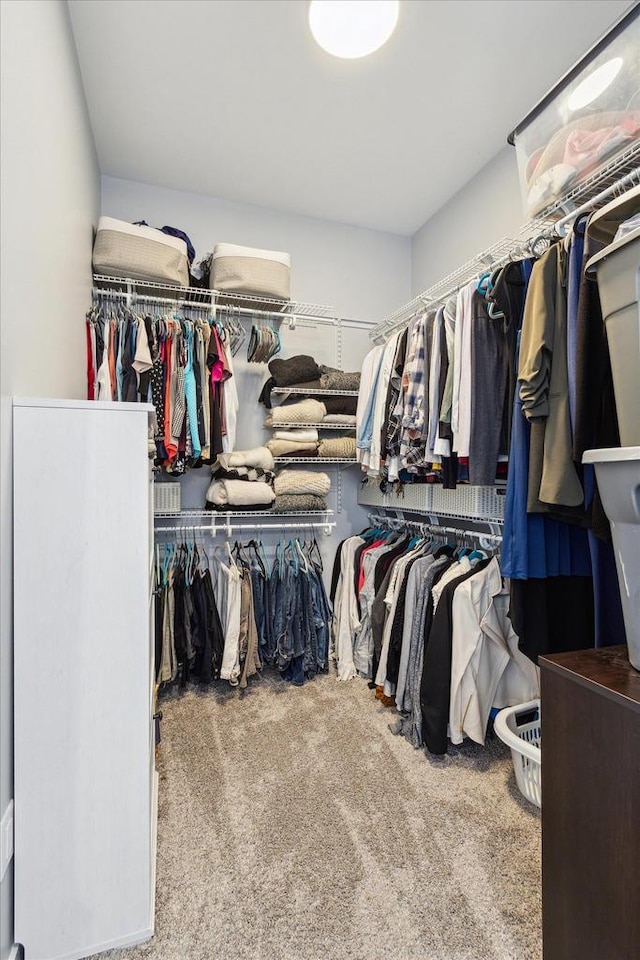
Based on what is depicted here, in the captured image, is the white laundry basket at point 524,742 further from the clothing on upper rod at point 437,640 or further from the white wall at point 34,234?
the white wall at point 34,234

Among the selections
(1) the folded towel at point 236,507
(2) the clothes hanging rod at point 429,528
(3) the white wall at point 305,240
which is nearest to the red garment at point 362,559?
(2) the clothes hanging rod at point 429,528

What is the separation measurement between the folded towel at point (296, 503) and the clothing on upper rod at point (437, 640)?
1.34ft

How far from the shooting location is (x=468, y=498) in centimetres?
216

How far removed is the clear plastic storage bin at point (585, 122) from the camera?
135 centimetres

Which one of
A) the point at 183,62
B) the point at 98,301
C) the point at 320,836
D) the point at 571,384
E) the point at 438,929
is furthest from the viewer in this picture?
the point at 98,301

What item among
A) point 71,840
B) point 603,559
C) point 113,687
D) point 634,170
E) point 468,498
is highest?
point 634,170

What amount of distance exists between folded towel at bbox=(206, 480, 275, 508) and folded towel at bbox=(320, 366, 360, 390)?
721mm

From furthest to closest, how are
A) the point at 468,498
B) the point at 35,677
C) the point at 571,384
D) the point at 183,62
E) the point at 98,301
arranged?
the point at 98,301 → the point at 468,498 → the point at 183,62 → the point at 571,384 → the point at 35,677

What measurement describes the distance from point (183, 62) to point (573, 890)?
290 centimetres

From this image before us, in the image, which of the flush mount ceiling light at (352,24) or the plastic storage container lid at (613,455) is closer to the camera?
the plastic storage container lid at (613,455)

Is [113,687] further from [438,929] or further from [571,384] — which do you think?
[571,384]

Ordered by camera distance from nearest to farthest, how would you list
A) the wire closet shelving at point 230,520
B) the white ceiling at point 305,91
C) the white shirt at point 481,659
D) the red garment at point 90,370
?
the white ceiling at point 305,91
the white shirt at point 481,659
the red garment at point 90,370
the wire closet shelving at point 230,520

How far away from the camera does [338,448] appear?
9.34 ft

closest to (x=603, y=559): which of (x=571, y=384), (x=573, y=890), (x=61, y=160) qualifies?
(x=571, y=384)
